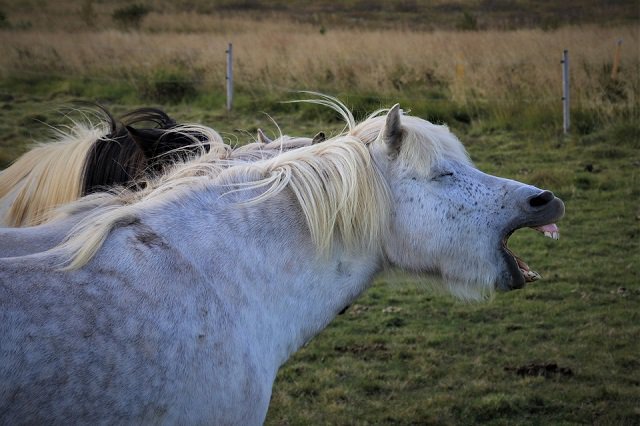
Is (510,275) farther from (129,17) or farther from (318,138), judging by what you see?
Answer: (129,17)

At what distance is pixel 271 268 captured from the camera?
2.26m

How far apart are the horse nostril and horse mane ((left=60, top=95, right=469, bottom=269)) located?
0.29 meters

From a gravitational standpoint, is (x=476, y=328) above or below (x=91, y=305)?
below

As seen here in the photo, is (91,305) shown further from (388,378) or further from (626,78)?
(626,78)

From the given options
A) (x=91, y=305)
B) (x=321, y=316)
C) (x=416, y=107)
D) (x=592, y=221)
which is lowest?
(x=592, y=221)

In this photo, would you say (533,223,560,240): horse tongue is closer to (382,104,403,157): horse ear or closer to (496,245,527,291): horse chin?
(496,245,527,291): horse chin

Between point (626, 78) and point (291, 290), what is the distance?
383 inches

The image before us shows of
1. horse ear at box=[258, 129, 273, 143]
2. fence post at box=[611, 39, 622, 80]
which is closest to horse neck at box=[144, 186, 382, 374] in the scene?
horse ear at box=[258, 129, 273, 143]

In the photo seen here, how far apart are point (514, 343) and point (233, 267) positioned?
3284 mm

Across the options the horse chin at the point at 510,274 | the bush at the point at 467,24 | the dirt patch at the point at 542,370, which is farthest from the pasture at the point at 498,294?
the bush at the point at 467,24

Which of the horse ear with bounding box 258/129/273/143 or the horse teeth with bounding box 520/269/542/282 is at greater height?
the horse ear with bounding box 258/129/273/143

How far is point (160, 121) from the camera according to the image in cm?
405

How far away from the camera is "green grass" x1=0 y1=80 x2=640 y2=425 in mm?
4137

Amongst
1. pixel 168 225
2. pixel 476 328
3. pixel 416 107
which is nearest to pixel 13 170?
pixel 168 225
